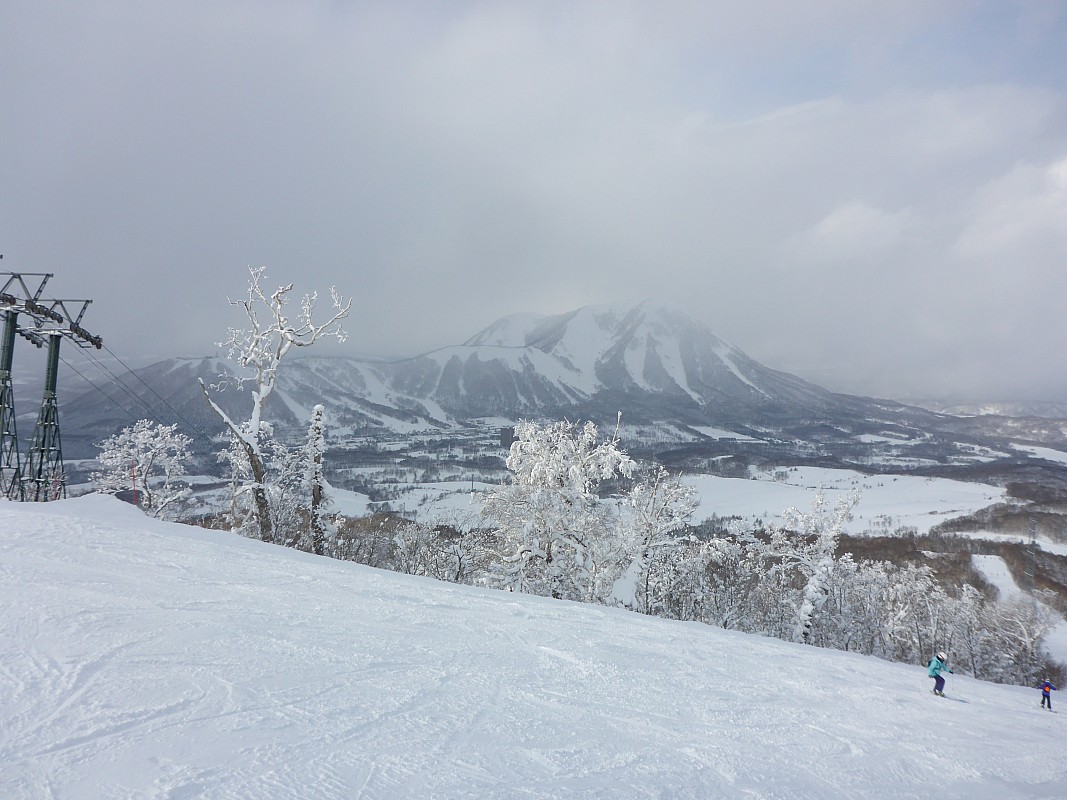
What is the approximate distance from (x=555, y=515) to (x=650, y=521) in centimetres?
601

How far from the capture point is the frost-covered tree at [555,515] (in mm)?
23953

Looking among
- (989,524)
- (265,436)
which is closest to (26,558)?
(265,436)

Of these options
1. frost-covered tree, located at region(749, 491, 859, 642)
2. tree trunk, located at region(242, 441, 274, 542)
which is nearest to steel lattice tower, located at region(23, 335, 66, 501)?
tree trunk, located at region(242, 441, 274, 542)

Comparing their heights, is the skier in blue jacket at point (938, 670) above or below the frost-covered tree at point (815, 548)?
above

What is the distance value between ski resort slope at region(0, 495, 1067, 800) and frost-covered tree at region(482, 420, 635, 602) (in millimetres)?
13964

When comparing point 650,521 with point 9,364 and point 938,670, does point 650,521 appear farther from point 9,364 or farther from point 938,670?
point 9,364

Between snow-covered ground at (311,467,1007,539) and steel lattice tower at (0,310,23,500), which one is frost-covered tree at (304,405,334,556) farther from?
snow-covered ground at (311,467,1007,539)

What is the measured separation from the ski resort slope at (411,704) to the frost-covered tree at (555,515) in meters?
14.0

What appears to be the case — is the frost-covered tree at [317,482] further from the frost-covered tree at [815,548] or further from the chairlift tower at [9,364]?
the frost-covered tree at [815,548]

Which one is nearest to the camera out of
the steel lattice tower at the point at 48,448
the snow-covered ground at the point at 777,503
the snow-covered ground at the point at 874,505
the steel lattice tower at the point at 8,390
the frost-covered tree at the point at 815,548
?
the steel lattice tower at the point at 8,390

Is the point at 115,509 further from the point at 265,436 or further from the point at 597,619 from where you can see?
the point at 597,619

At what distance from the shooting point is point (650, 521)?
2717 cm

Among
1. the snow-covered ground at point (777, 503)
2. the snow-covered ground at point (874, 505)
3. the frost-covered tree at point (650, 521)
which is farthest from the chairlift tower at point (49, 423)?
the snow-covered ground at point (874, 505)

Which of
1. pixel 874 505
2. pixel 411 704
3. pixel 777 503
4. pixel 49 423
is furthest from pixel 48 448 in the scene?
pixel 874 505
